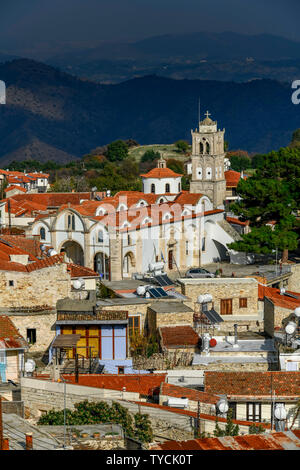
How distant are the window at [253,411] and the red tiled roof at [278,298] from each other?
7.84 meters

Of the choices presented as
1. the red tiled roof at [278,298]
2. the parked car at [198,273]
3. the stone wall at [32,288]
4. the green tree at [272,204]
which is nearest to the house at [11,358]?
the stone wall at [32,288]

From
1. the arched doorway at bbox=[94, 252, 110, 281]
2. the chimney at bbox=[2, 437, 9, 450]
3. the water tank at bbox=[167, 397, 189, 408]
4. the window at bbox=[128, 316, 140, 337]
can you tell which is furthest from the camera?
the arched doorway at bbox=[94, 252, 110, 281]

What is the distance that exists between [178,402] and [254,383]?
233 cm

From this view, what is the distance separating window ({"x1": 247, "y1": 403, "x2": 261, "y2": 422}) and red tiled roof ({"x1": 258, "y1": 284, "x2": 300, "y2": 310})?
25.7 ft

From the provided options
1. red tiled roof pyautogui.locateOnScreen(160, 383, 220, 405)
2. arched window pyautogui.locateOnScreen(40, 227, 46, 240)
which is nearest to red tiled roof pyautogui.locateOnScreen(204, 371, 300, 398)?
red tiled roof pyautogui.locateOnScreen(160, 383, 220, 405)

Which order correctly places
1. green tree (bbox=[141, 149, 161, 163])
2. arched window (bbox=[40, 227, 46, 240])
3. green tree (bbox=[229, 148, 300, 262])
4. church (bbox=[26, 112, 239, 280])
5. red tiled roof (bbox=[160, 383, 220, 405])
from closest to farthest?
red tiled roof (bbox=[160, 383, 220, 405]) → church (bbox=[26, 112, 239, 280]) → green tree (bbox=[229, 148, 300, 262]) → arched window (bbox=[40, 227, 46, 240]) → green tree (bbox=[141, 149, 161, 163])

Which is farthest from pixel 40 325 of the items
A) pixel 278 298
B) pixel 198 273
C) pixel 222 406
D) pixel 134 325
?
pixel 198 273

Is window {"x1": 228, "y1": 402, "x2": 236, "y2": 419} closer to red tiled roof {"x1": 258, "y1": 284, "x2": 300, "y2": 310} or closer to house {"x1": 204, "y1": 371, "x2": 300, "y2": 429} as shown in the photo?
house {"x1": 204, "y1": 371, "x2": 300, "y2": 429}

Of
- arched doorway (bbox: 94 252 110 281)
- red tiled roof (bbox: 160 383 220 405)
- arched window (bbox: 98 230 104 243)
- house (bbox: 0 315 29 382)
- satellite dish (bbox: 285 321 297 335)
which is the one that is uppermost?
arched window (bbox: 98 230 104 243)

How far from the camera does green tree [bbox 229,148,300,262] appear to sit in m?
42.8

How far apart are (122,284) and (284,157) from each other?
13.1 metres

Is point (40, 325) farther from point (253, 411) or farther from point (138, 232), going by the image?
point (138, 232)

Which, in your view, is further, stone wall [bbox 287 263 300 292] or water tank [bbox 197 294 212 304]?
stone wall [bbox 287 263 300 292]

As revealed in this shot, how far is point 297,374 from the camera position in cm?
2100
